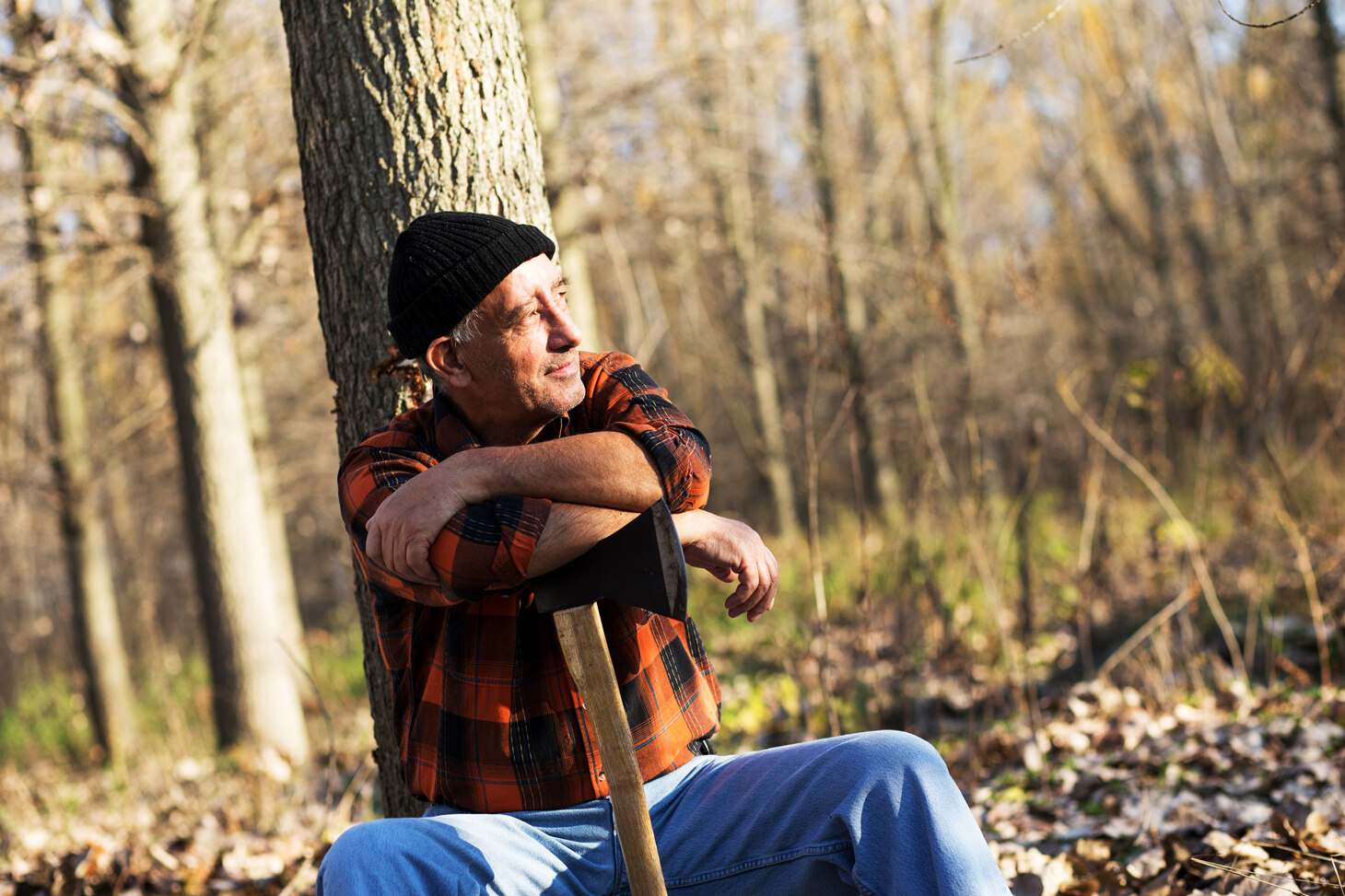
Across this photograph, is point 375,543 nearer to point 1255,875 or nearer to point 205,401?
point 1255,875

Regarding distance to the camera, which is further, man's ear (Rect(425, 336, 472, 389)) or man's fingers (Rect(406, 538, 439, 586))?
man's ear (Rect(425, 336, 472, 389))

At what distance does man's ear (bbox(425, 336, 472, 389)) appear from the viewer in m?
1.95

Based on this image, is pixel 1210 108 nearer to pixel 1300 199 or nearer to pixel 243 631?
pixel 1300 199

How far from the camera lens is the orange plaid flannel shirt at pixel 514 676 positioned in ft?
5.94

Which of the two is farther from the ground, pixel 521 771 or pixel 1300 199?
pixel 1300 199

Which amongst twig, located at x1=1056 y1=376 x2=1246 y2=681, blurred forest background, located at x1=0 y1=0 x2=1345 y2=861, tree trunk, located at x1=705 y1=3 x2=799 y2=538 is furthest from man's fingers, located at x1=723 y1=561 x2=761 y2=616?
tree trunk, located at x1=705 y1=3 x2=799 y2=538

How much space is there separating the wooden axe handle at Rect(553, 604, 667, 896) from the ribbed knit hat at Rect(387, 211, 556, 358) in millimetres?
601

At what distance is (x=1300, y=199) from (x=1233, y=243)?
4.20 meters

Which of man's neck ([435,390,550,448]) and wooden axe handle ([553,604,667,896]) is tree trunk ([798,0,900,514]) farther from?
wooden axe handle ([553,604,667,896])

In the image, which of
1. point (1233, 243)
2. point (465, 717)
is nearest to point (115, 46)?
point (465, 717)

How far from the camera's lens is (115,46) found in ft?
18.8

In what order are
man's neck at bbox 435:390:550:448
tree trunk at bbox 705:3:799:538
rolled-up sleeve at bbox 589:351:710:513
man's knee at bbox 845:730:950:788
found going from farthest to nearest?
tree trunk at bbox 705:3:799:538 < man's neck at bbox 435:390:550:448 < rolled-up sleeve at bbox 589:351:710:513 < man's knee at bbox 845:730:950:788

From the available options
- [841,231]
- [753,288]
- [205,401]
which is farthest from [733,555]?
[753,288]

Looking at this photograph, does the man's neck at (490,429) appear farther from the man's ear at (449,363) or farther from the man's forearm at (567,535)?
the man's forearm at (567,535)
